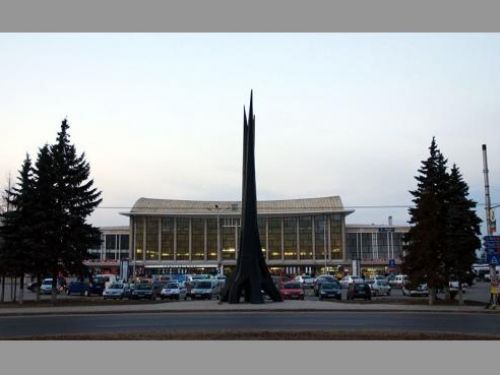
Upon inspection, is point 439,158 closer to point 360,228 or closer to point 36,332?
point 36,332

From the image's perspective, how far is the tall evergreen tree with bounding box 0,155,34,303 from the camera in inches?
1388

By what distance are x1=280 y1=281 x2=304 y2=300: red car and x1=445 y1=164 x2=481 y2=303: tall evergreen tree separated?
10685 millimetres

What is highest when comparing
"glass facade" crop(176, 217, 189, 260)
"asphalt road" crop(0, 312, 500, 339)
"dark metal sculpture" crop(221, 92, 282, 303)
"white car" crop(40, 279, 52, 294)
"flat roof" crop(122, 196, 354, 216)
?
"flat roof" crop(122, 196, 354, 216)

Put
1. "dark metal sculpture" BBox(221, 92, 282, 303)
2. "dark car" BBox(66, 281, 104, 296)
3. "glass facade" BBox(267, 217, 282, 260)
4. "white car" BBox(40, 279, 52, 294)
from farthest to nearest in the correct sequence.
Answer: "glass facade" BBox(267, 217, 282, 260) < "white car" BBox(40, 279, 52, 294) < "dark car" BBox(66, 281, 104, 296) < "dark metal sculpture" BBox(221, 92, 282, 303)

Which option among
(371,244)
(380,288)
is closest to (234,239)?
(371,244)

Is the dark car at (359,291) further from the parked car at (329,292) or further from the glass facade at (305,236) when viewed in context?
the glass facade at (305,236)

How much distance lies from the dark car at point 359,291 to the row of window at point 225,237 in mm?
86489

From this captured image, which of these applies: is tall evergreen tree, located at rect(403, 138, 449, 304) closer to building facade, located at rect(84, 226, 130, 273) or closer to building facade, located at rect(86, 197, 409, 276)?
building facade, located at rect(86, 197, 409, 276)

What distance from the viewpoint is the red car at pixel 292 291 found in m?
39.6

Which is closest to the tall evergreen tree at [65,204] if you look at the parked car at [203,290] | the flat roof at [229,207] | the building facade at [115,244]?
the parked car at [203,290]

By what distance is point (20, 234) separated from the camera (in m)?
35.8

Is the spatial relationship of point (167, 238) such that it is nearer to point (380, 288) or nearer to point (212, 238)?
point (212, 238)

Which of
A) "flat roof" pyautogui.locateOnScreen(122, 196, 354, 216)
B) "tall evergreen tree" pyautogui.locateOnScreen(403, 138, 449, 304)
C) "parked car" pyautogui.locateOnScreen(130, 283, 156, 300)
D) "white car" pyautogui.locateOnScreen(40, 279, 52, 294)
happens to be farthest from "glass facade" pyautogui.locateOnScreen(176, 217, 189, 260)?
"tall evergreen tree" pyautogui.locateOnScreen(403, 138, 449, 304)

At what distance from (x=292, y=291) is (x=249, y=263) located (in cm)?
894
